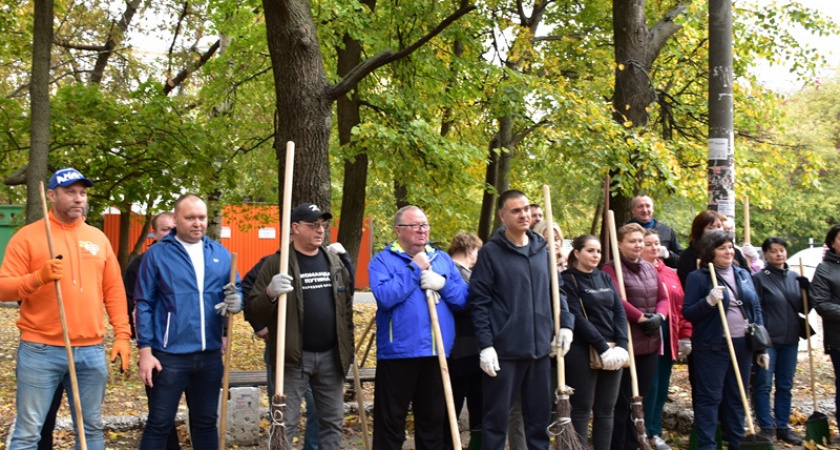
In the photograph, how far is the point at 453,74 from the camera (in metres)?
12.7

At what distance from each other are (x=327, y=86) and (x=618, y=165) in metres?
4.08

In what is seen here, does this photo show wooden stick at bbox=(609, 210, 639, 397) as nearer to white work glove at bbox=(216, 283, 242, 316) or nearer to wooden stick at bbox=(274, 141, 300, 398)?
wooden stick at bbox=(274, 141, 300, 398)

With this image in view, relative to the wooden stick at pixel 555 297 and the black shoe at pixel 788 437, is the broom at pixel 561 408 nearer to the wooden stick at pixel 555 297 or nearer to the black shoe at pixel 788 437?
the wooden stick at pixel 555 297

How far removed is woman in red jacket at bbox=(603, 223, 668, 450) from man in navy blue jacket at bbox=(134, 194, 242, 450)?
2.96 m

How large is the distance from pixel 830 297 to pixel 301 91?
4.93m

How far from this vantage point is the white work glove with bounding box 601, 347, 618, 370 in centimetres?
576

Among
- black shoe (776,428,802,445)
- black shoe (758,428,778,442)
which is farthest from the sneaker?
black shoe (776,428,802,445)

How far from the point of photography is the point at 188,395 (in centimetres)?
546

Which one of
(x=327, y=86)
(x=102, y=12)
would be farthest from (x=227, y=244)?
(x=327, y=86)

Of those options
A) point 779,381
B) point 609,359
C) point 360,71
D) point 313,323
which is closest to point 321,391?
point 313,323

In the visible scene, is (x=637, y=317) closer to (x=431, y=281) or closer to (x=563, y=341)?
(x=563, y=341)

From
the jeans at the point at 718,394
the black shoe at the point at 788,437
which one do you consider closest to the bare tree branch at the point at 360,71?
the jeans at the point at 718,394

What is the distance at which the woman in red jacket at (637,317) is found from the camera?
6.35m

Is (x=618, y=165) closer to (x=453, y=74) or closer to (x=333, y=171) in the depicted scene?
(x=453, y=74)
